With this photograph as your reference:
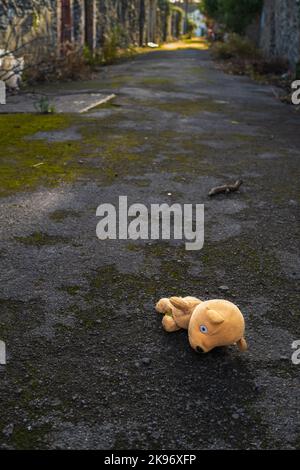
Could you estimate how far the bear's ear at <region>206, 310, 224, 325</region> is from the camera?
6.69 feet

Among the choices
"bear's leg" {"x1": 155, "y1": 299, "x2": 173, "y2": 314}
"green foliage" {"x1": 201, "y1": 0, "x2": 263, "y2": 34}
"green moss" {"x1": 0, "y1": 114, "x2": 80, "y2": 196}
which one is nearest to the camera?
"bear's leg" {"x1": 155, "y1": 299, "x2": 173, "y2": 314}

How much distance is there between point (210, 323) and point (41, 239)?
150 centimetres

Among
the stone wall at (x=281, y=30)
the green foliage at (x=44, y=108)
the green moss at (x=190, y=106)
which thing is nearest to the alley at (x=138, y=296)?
the green foliage at (x=44, y=108)

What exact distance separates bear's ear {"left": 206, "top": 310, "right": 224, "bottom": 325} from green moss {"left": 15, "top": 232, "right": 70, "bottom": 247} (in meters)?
1.38

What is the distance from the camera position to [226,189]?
13.8ft

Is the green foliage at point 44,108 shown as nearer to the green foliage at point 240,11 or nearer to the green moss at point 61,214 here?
the green moss at point 61,214

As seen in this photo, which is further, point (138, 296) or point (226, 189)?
point (226, 189)

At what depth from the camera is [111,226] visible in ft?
11.2

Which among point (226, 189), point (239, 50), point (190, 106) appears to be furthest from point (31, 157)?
point (239, 50)

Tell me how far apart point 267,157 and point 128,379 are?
12.9ft

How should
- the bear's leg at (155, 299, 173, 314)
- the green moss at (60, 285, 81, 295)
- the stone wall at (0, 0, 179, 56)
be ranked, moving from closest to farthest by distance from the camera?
1. the bear's leg at (155, 299, 173, 314)
2. the green moss at (60, 285, 81, 295)
3. the stone wall at (0, 0, 179, 56)

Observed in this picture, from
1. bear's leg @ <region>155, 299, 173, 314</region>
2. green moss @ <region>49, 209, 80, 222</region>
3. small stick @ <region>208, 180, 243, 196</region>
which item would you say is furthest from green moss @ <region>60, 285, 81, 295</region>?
small stick @ <region>208, 180, 243, 196</region>

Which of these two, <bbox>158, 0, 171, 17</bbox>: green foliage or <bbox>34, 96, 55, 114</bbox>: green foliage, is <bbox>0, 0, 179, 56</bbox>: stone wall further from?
<bbox>158, 0, 171, 17</bbox>: green foliage

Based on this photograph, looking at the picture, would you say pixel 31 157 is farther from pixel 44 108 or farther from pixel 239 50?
pixel 239 50
